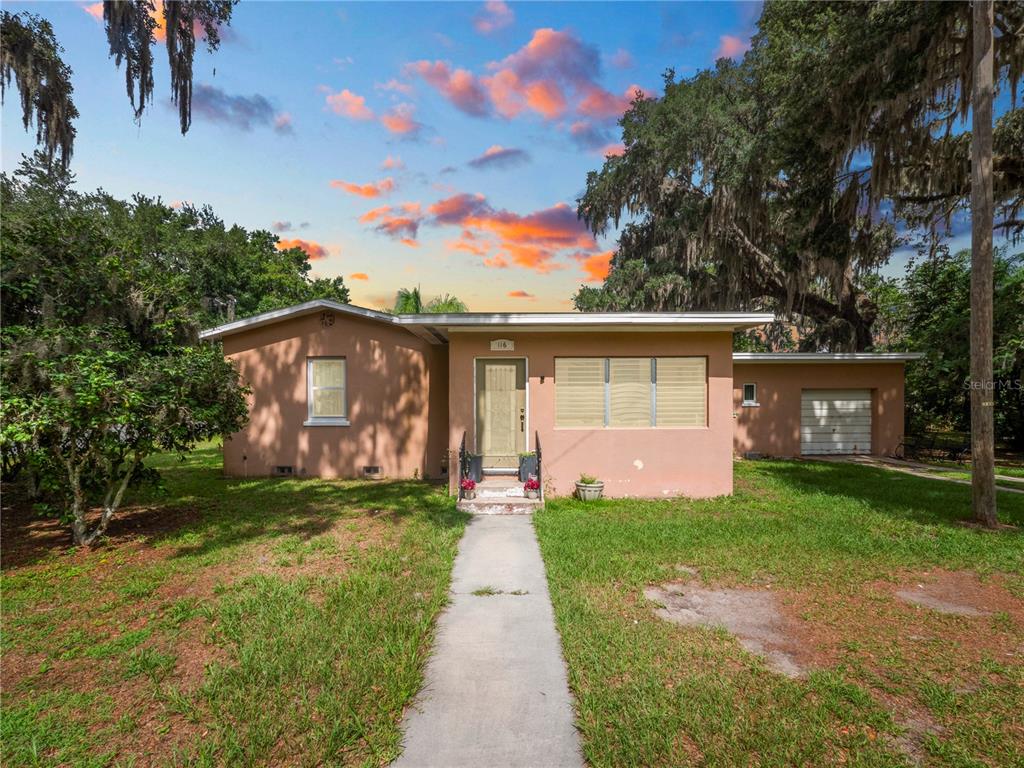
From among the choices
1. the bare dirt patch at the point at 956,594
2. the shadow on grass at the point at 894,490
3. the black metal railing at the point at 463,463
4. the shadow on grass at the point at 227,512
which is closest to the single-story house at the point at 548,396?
the black metal railing at the point at 463,463

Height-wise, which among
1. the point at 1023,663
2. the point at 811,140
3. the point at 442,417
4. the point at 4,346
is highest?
the point at 811,140

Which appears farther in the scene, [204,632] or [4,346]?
[4,346]

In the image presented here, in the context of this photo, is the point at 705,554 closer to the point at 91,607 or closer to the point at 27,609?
the point at 91,607

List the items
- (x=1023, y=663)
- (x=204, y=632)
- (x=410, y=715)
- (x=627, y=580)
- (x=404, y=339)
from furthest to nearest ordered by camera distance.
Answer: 1. (x=404, y=339)
2. (x=627, y=580)
3. (x=204, y=632)
4. (x=1023, y=663)
5. (x=410, y=715)

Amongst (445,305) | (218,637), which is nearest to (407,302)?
(445,305)

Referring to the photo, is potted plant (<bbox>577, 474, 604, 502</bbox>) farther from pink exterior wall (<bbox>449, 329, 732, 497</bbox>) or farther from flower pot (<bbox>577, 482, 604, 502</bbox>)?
pink exterior wall (<bbox>449, 329, 732, 497</bbox>)

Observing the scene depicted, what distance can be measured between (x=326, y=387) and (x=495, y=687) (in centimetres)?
873

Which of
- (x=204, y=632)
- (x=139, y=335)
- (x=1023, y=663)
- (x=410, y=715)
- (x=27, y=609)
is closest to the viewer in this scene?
(x=410, y=715)

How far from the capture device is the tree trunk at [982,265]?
22.1ft

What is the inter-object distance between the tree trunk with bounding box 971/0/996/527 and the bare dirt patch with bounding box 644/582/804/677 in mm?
5096

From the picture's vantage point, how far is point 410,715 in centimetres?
287

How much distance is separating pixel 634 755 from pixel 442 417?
8.28 metres

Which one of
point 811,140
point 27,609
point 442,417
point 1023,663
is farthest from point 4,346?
point 811,140

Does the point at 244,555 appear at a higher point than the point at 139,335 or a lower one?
lower
